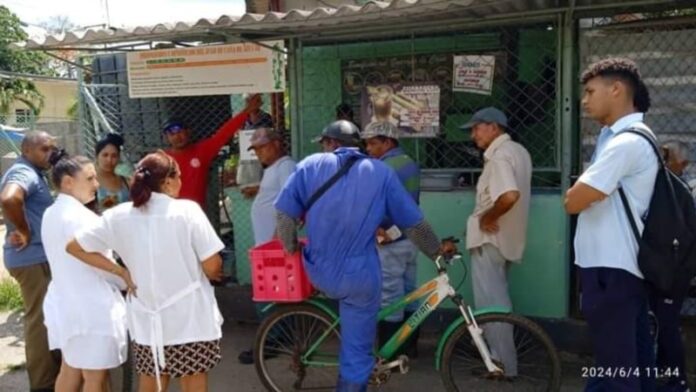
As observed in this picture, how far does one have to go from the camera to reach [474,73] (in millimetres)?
4738

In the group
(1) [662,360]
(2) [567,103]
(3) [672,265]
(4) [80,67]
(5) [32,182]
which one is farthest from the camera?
(4) [80,67]

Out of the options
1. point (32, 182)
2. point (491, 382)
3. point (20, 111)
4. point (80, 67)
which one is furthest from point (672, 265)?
point (20, 111)

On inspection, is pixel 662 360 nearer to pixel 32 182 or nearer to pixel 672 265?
pixel 672 265

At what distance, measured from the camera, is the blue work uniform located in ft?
10.8

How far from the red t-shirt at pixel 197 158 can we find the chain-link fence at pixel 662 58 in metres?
2.72

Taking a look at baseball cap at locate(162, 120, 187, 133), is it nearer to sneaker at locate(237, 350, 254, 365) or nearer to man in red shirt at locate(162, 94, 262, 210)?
man in red shirt at locate(162, 94, 262, 210)

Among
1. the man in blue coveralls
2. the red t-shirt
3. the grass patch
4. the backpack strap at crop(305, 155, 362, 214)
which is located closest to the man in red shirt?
the red t-shirt

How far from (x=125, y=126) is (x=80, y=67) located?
767mm

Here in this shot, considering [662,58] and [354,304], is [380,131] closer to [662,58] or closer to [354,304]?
[354,304]

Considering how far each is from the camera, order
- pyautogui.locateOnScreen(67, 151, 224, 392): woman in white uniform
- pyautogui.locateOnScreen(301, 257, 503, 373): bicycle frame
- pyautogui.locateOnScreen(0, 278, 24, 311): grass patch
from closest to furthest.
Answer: pyautogui.locateOnScreen(67, 151, 224, 392): woman in white uniform → pyautogui.locateOnScreen(301, 257, 503, 373): bicycle frame → pyautogui.locateOnScreen(0, 278, 24, 311): grass patch

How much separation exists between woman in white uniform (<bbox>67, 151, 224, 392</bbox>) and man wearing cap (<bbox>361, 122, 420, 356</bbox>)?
4.49 ft

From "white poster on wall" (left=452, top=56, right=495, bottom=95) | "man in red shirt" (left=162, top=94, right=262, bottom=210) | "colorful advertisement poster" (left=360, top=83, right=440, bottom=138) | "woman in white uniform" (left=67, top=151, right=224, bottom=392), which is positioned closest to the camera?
"woman in white uniform" (left=67, top=151, right=224, bottom=392)

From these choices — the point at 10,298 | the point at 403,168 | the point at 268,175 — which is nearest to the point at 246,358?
the point at 268,175

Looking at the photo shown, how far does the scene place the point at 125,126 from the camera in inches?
253
